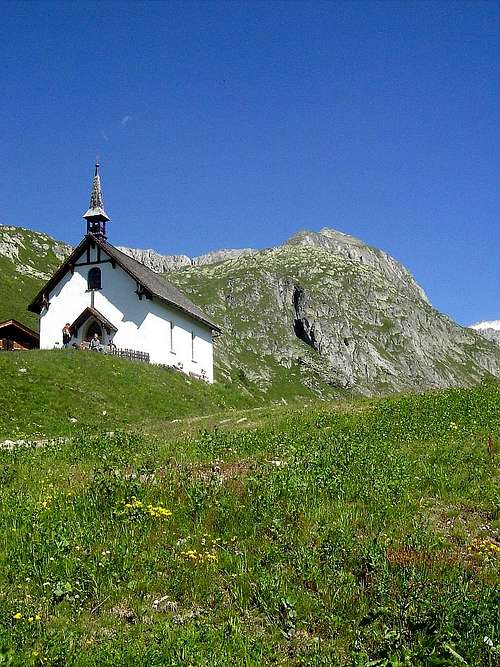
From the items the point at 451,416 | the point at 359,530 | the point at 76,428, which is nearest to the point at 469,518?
the point at 359,530

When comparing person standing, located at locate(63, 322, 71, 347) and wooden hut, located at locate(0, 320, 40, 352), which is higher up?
wooden hut, located at locate(0, 320, 40, 352)

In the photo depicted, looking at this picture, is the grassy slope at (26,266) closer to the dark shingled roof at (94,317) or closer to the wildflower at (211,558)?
the dark shingled roof at (94,317)

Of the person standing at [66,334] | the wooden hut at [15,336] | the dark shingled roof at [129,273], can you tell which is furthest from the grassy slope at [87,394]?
the wooden hut at [15,336]

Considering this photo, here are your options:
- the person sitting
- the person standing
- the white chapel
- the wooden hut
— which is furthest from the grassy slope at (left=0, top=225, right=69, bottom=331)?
the person sitting

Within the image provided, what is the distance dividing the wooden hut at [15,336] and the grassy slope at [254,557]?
45.7m

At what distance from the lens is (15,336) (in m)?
58.6

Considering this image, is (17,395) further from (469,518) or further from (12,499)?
(469,518)

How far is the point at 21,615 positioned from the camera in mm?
7832

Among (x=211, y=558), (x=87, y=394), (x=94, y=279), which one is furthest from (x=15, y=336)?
(x=211, y=558)

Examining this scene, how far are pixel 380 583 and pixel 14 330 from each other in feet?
182

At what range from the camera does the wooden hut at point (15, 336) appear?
57594 millimetres

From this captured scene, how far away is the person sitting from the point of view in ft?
151

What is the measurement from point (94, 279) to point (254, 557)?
44.2 metres

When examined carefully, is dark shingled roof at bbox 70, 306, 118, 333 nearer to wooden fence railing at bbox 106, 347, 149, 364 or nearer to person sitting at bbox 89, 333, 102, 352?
person sitting at bbox 89, 333, 102, 352
